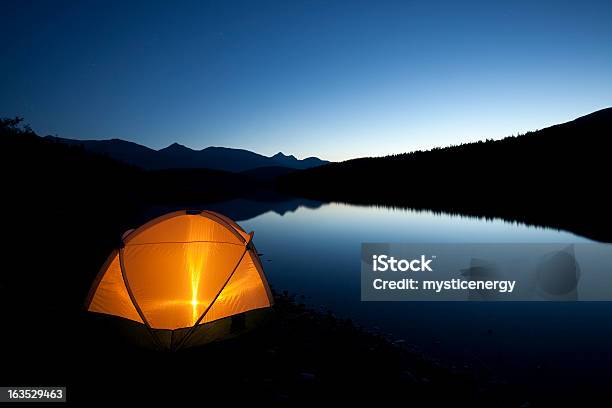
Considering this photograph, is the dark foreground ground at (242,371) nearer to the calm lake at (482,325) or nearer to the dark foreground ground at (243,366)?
the dark foreground ground at (243,366)

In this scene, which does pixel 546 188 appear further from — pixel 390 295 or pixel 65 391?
pixel 65 391

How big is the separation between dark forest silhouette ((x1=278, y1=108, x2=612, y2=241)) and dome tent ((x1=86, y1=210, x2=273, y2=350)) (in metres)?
24.9

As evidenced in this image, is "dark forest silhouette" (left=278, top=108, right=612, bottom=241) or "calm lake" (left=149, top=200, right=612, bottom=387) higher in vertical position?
"dark forest silhouette" (left=278, top=108, right=612, bottom=241)

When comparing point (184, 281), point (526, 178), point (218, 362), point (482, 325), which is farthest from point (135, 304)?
point (526, 178)

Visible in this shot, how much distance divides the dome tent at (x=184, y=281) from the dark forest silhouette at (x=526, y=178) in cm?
2489

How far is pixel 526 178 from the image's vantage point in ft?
212

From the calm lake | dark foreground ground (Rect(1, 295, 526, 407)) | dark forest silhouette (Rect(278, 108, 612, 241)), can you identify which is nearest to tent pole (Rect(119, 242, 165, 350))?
dark foreground ground (Rect(1, 295, 526, 407))

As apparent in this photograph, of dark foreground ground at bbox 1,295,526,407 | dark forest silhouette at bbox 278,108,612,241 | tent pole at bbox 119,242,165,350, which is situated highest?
dark forest silhouette at bbox 278,108,612,241

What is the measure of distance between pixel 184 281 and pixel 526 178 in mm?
73898

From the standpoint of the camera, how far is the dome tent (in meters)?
6.84

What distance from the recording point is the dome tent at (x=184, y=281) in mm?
6844

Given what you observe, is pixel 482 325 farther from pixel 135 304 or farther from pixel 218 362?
pixel 135 304

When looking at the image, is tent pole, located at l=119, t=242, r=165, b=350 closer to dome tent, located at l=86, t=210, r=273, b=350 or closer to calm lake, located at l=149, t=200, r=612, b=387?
dome tent, located at l=86, t=210, r=273, b=350

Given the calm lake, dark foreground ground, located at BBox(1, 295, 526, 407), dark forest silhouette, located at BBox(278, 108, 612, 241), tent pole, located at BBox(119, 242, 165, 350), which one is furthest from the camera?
dark forest silhouette, located at BBox(278, 108, 612, 241)
